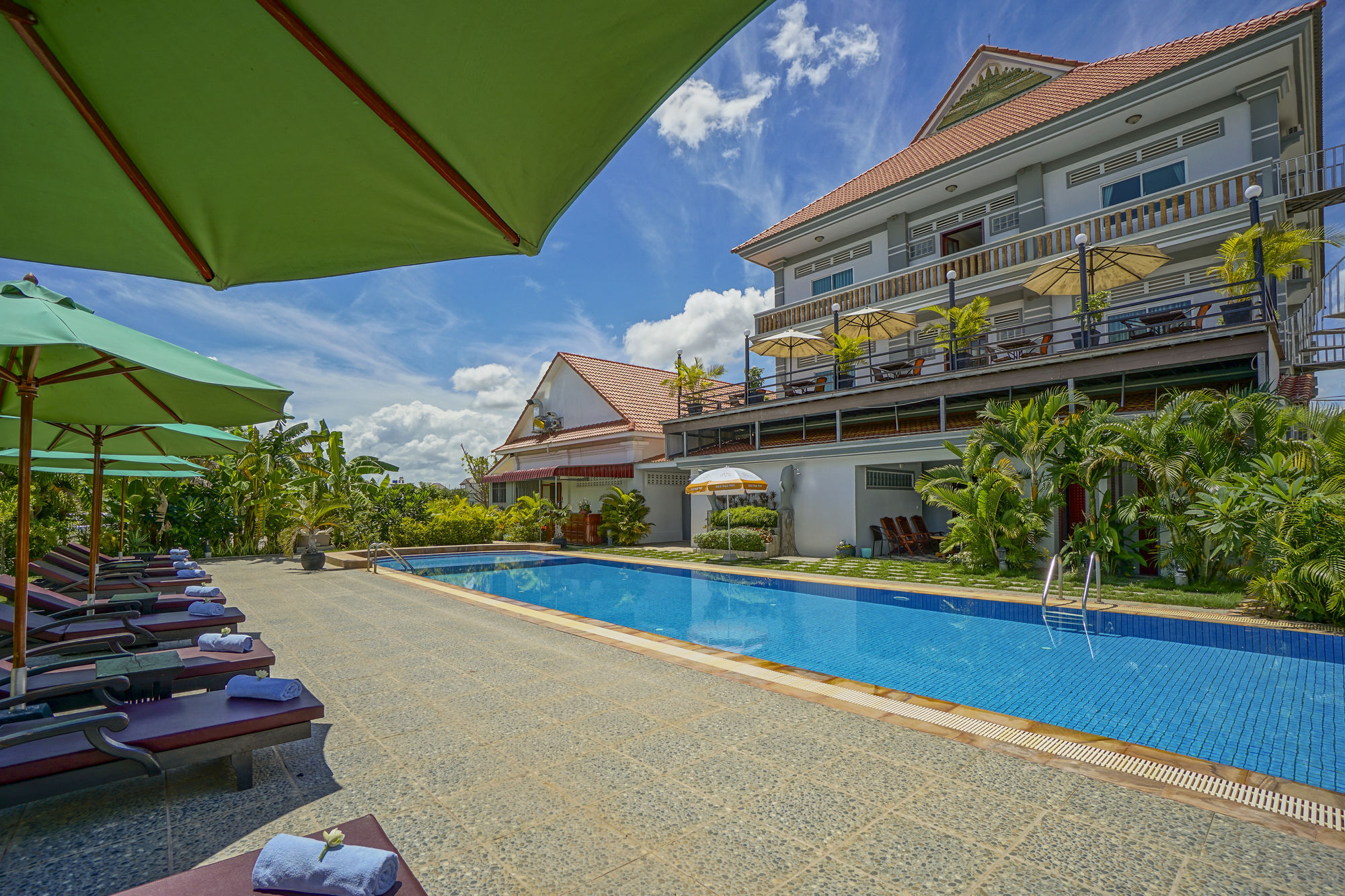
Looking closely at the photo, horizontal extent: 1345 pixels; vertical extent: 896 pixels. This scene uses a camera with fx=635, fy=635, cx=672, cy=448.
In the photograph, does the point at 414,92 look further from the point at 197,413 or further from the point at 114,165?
the point at 197,413

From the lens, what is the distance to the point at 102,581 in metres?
9.22

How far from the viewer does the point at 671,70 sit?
162cm

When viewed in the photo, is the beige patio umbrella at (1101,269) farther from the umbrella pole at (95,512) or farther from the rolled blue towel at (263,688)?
the umbrella pole at (95,512)

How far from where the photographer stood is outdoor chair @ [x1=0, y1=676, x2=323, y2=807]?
3.12m

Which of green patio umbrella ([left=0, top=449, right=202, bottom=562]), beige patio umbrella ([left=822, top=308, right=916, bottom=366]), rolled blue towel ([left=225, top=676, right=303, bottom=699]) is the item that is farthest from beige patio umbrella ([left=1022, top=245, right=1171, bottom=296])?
green patio umbrella ([left=0, top=449, right=202, bottom=562])

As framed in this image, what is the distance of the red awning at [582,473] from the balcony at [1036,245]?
8.02 meters

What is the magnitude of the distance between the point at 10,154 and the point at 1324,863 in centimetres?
589

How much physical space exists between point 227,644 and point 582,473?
19621 mm

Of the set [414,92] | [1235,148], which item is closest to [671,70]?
[414,92]

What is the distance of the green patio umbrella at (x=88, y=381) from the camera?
9.28 feet

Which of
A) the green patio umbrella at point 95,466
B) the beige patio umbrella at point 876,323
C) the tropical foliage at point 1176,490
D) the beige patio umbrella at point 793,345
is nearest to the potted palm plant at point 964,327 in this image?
the beige patio umbrella at point 876,323

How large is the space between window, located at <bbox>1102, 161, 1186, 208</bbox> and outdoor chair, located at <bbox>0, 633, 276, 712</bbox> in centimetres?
1943

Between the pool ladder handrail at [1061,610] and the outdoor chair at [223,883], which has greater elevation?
the outdoor chair at [223,883]

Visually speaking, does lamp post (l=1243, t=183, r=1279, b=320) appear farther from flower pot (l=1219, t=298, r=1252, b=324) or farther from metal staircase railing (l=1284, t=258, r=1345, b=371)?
metal staircase railing (l=1284, t=258, r=1345, b=371)
